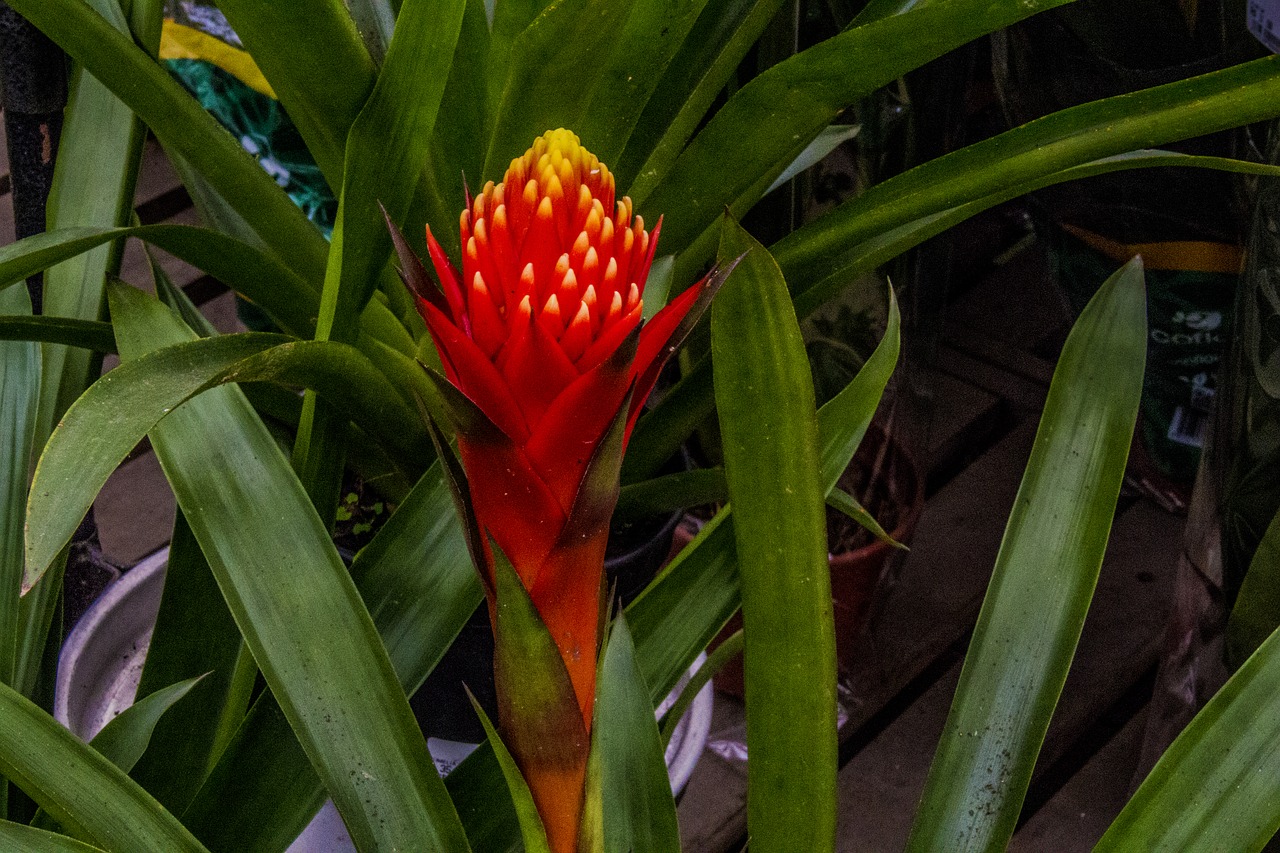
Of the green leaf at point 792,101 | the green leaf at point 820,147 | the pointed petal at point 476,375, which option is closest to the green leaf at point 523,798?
the pointed petal at point 476,375

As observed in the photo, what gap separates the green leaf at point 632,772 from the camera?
0.51m

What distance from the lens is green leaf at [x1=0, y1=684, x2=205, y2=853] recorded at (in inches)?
18.1

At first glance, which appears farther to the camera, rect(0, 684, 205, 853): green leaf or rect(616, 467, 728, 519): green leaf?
rect(616, 467, 728, 519): green leaf

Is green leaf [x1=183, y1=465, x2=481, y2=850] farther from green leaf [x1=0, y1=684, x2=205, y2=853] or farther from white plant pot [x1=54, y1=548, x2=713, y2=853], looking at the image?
white plant pot [x1=54, y1=548, x2=713, y2=853]

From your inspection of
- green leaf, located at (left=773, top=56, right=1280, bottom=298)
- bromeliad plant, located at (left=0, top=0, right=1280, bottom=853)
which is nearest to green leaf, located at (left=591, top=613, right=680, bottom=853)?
bromeliad plant, located at (left=0, top=0, right=1280, bottom=853)

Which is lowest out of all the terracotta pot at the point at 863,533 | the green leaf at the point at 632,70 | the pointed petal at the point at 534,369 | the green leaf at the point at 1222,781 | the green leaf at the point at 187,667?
the terracotta pot at the point at 863,533

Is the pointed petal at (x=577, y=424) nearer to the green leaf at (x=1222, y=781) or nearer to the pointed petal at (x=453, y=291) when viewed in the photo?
the pointed petal at (x=453, y=291)

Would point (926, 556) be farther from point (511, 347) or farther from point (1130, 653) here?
point (511, 347)

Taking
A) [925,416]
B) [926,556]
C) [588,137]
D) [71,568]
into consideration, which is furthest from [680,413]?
[926,556]

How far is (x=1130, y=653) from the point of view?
125 cm

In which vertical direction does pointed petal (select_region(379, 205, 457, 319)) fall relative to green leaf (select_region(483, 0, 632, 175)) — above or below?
below

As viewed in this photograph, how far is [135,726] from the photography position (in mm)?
560

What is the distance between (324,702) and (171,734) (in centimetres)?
15

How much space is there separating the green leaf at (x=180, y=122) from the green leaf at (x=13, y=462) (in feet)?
0.43
